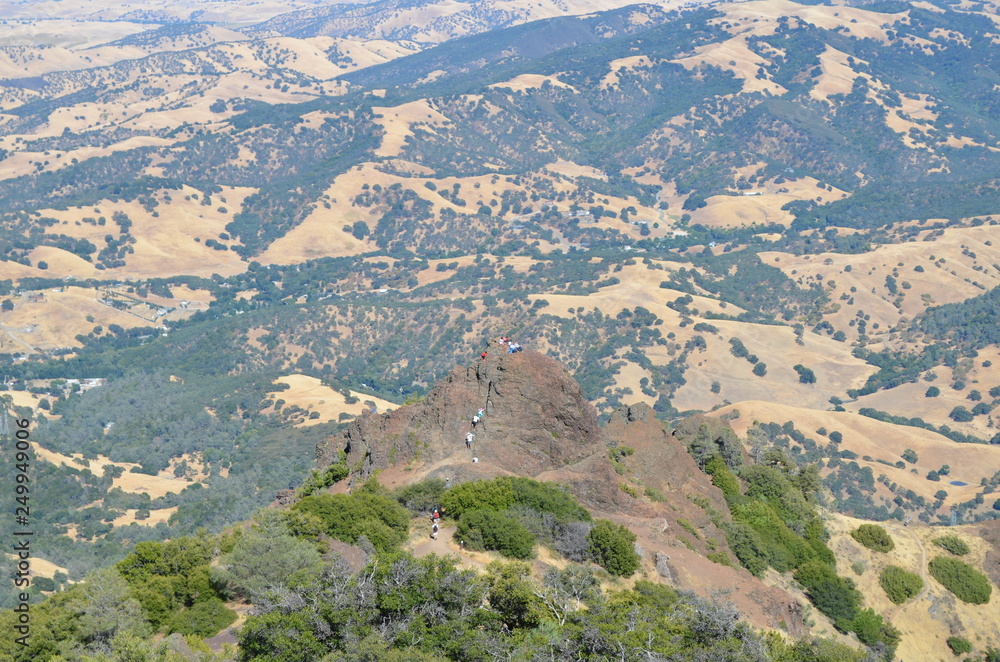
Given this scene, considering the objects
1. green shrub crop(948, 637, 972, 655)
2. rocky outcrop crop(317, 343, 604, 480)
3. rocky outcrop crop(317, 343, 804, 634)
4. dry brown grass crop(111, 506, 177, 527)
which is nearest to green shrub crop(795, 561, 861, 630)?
rocky outcrop crop(317, 343, 804, 634)

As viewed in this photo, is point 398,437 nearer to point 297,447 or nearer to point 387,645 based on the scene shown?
point 387,645

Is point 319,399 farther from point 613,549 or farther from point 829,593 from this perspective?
point 613,549

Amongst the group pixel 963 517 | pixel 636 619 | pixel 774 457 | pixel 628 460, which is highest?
pixel 636 619

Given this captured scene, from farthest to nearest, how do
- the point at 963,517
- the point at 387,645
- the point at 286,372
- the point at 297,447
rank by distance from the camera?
1. the point at 286,372
2. the point at 297,447
3. the point at 963,517
4. the point at 387,645

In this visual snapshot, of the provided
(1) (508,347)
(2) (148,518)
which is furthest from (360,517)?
(2) (148,518)

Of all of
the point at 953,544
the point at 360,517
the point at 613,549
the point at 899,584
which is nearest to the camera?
the point at 613,549

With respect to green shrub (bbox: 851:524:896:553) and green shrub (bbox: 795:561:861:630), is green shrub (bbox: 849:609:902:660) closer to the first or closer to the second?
green shrub (bbox: 795:561:861:630)

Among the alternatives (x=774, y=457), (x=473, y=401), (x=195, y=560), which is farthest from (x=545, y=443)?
(x=774, y=457)
